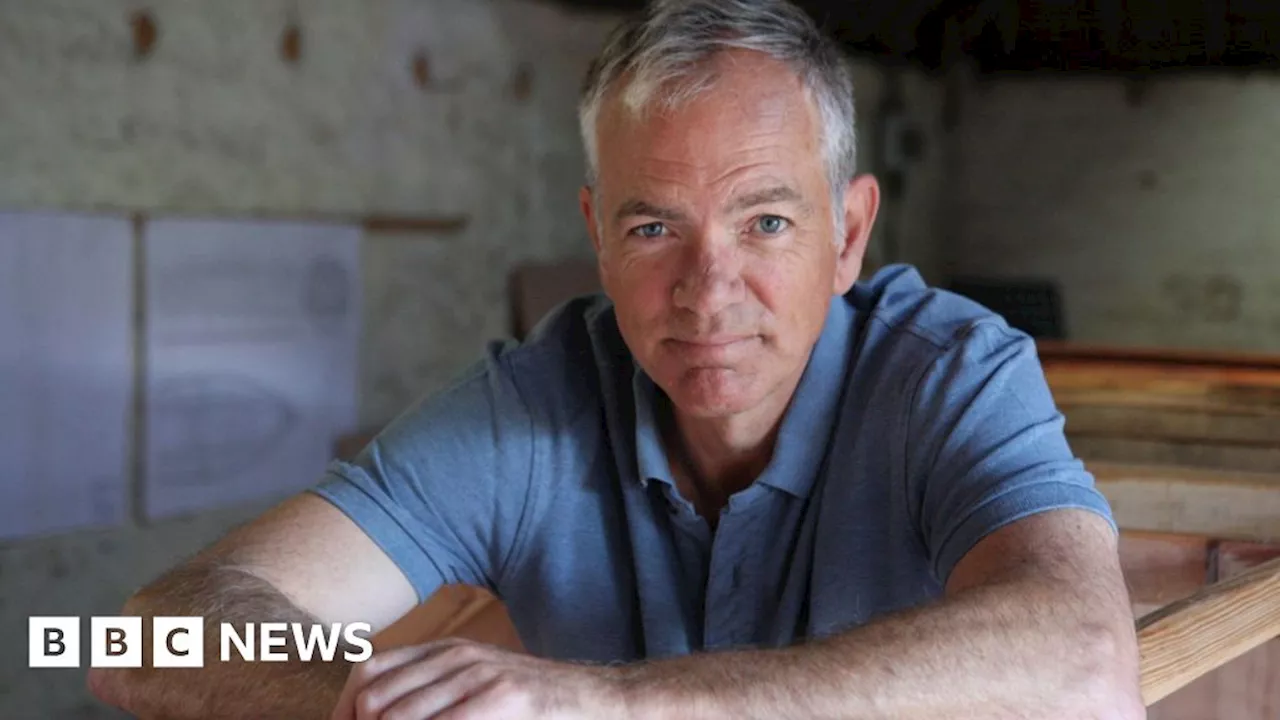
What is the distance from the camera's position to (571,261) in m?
4.54

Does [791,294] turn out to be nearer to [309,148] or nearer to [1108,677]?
[1108,677]

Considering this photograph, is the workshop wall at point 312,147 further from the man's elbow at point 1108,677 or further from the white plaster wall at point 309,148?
the man's elbow at point 1108,677

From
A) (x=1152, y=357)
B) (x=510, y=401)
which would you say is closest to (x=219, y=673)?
(x=510, y=401)

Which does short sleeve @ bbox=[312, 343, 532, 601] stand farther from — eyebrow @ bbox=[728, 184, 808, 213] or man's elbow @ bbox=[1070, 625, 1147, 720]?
man's elbow @ bbox=[1070, 625, 1147, 720]

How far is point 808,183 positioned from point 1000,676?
554 mm

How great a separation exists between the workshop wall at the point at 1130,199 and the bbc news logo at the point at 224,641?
5714 mm

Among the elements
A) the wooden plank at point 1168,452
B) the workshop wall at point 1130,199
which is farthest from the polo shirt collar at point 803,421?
the workshop wall at point 1130,199

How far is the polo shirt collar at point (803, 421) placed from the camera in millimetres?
1344

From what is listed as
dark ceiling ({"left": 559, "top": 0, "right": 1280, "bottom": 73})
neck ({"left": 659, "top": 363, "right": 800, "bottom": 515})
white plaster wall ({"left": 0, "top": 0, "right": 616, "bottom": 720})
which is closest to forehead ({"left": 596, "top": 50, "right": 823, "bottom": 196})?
neck ({"left": 659, "top": 363, "right": 800, "bottom": 515})

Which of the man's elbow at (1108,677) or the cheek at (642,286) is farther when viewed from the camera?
the cheek at (642,286)

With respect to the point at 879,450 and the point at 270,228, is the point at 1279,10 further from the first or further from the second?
the point at 879,450

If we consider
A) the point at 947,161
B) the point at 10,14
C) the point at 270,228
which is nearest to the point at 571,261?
the point at 270,228

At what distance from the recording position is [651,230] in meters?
1.32

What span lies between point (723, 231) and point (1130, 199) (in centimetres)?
557
